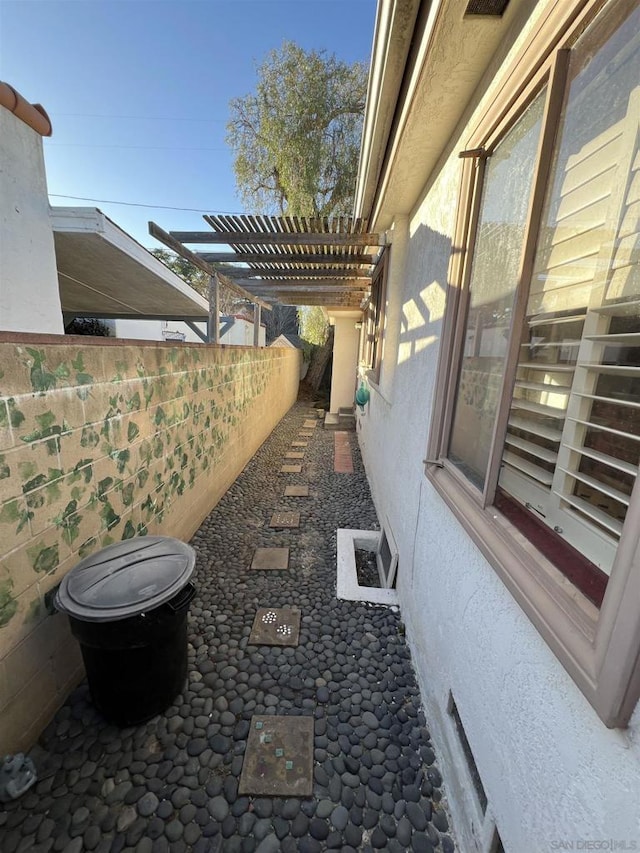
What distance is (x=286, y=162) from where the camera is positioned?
1001 cm

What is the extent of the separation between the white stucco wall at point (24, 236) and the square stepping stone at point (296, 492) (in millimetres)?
3292

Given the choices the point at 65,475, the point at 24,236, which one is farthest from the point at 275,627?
the point at 24,236

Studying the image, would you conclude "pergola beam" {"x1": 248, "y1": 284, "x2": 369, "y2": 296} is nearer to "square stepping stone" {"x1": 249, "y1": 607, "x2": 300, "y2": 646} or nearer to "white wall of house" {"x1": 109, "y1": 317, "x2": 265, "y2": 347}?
"white wall of house" {"x1": 109, "y1": 317, "x2": 265, "y2": 347}

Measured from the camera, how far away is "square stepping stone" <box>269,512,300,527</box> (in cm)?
411

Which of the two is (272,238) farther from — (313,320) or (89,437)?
(313,320)

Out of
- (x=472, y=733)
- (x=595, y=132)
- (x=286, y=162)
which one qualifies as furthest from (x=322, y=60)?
(x=472, y=733)

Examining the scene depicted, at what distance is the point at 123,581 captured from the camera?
1.77m

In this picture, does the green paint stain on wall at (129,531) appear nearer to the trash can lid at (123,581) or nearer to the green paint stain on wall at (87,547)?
the green paint stain on wall at (87,547)

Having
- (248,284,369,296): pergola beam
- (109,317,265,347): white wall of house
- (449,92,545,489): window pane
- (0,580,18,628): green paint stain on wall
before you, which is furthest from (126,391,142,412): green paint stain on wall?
(109,317,265,347): white wall of house

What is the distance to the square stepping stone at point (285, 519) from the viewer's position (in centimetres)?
411

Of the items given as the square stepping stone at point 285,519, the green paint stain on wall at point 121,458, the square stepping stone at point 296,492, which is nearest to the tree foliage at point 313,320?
the square stepping stone at point 296,492

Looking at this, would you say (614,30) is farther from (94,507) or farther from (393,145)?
(94,507)

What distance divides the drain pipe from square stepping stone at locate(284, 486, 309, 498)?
14.0ft

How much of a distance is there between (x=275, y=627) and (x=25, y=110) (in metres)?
4.03
